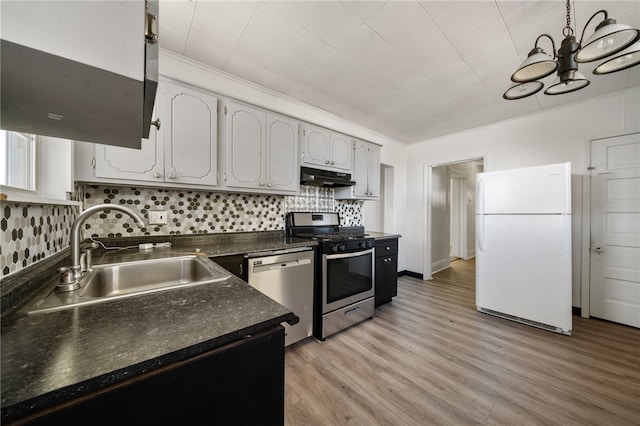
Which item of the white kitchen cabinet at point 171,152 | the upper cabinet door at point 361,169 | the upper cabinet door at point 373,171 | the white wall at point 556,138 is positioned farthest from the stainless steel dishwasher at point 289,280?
the white wall at point 556,138

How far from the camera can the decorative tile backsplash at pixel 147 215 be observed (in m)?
0.83

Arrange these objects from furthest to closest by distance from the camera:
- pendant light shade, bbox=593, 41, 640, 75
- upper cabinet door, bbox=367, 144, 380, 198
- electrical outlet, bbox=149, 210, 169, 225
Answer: upper cabinet door, bbox=367, 144, 380, 198
electrical outlet, bbox=149, 210, 169, 225
pendant light shade, bbox=593, 41, 640, 75

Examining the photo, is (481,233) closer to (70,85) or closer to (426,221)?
(426,221)

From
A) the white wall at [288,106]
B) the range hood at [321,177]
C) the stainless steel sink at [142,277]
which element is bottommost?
the stainless steel sink at [142,277]

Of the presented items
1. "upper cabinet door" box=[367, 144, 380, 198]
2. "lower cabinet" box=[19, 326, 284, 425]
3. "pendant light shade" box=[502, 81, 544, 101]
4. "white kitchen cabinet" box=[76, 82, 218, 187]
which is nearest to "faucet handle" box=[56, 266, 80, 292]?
"lower cabinet" box=[19, 326, 284, 425]

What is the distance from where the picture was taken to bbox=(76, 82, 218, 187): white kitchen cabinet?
1.57m

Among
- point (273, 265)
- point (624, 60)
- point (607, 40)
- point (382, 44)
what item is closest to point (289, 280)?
point (273, 265)

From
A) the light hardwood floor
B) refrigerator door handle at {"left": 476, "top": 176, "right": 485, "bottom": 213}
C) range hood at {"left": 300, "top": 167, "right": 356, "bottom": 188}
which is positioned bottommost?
the light hardwood floor

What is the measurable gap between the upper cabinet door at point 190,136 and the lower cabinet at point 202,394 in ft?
5.30

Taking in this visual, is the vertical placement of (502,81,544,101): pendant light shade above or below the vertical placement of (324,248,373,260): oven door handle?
above

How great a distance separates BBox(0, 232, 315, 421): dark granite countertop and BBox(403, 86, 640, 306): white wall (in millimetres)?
3845

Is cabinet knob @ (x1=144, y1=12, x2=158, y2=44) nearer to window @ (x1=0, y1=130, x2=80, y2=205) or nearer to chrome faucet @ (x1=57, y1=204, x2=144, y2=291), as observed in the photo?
window @ (x1=0, y1=130, x2=80, y2=205)

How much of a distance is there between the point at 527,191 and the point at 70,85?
340 cm

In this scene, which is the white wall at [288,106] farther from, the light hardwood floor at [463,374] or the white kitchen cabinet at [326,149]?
the light hardwood floor at [463,374]
